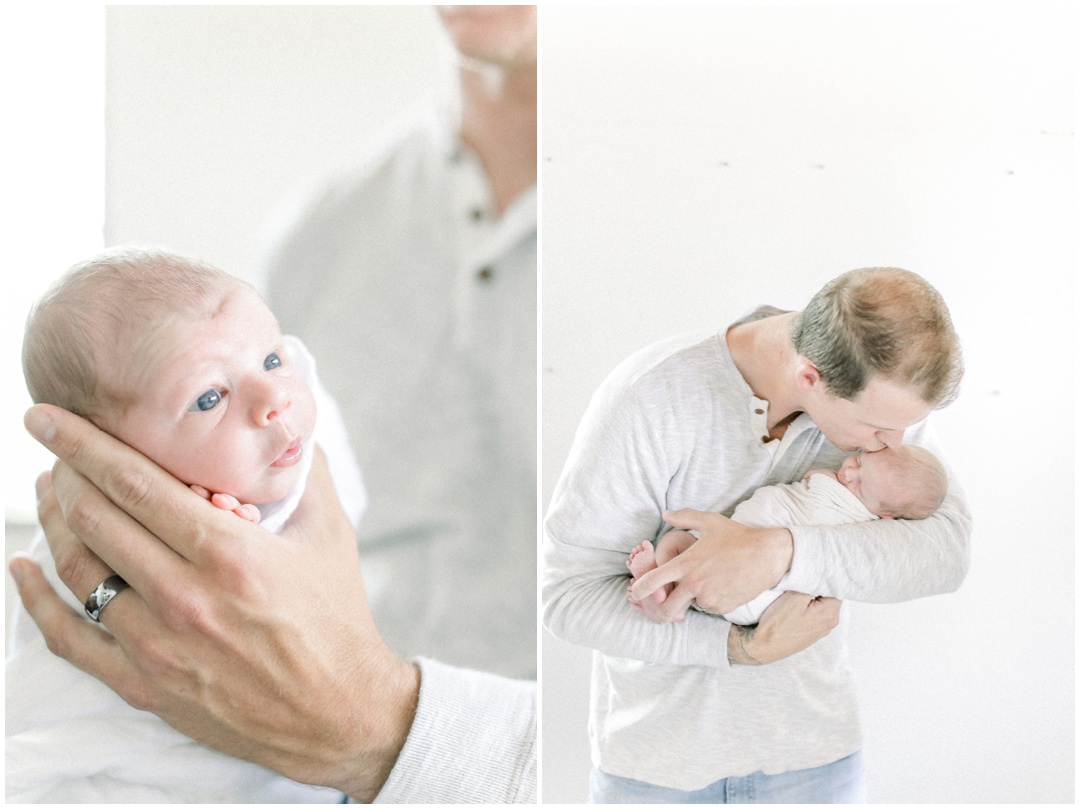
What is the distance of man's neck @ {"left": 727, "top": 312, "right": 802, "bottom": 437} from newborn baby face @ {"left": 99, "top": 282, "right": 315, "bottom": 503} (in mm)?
731

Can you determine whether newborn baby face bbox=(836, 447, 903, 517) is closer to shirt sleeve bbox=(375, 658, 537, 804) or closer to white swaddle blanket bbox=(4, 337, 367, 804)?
shirt sleeve bbox=(375, 658, 537, 804)

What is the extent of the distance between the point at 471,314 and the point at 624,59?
20.3 inches

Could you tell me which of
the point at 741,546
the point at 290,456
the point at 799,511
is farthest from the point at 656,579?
the point at 290,456

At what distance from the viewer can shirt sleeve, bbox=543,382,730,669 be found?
159cm

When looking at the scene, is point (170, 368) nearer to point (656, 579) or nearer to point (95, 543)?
point (95, 543)

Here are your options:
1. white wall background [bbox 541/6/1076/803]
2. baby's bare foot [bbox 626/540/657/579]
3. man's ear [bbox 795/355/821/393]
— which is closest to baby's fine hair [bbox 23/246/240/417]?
white wall background [bbox 541/6/1076/803]

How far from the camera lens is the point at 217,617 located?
4.76ft

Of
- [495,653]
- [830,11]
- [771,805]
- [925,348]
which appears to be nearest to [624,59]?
[830,11]

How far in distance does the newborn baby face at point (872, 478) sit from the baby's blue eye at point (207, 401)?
98cm

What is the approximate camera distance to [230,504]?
147 cm

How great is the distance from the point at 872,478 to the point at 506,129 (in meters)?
0.84

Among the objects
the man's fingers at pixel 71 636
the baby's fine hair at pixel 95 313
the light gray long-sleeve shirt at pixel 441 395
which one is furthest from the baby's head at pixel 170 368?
the man's fingers at pixel 71 636

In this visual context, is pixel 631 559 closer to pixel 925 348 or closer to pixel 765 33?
pixel 925 348

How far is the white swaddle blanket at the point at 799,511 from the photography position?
1.58 metres
